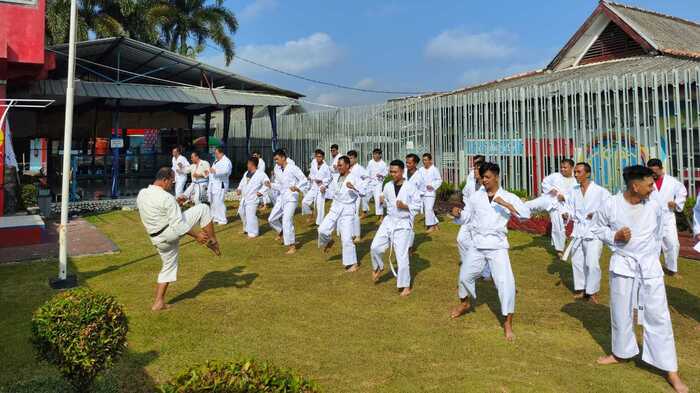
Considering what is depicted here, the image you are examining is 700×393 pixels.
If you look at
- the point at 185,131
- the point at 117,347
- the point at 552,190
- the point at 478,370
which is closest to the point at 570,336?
the point at 478,370

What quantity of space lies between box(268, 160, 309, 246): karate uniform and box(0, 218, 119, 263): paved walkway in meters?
3.05

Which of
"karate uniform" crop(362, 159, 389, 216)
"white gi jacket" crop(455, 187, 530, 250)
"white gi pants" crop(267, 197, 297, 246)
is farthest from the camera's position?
"karate uniform" crop(362, 159, 389, 216)

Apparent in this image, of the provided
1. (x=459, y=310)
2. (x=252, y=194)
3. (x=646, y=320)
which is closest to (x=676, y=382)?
(x=646, y=320)

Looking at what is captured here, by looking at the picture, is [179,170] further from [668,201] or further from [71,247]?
[668,201]

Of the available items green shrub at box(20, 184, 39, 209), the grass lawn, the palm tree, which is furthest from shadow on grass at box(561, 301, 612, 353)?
the palm tree

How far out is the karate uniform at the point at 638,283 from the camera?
4184 mm

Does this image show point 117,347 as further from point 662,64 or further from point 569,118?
point 662,64

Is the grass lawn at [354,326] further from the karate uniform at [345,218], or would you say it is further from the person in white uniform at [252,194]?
the person in white uniform at [252,194]

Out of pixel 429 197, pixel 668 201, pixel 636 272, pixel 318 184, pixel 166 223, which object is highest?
pixel 318 184

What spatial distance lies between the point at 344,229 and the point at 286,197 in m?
2.17

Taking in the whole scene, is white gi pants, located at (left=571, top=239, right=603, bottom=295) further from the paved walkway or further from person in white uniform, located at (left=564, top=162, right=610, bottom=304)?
the paved walkway

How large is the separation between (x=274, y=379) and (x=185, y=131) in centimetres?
2241

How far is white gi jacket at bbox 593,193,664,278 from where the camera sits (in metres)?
4.38

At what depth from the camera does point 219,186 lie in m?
11.9
